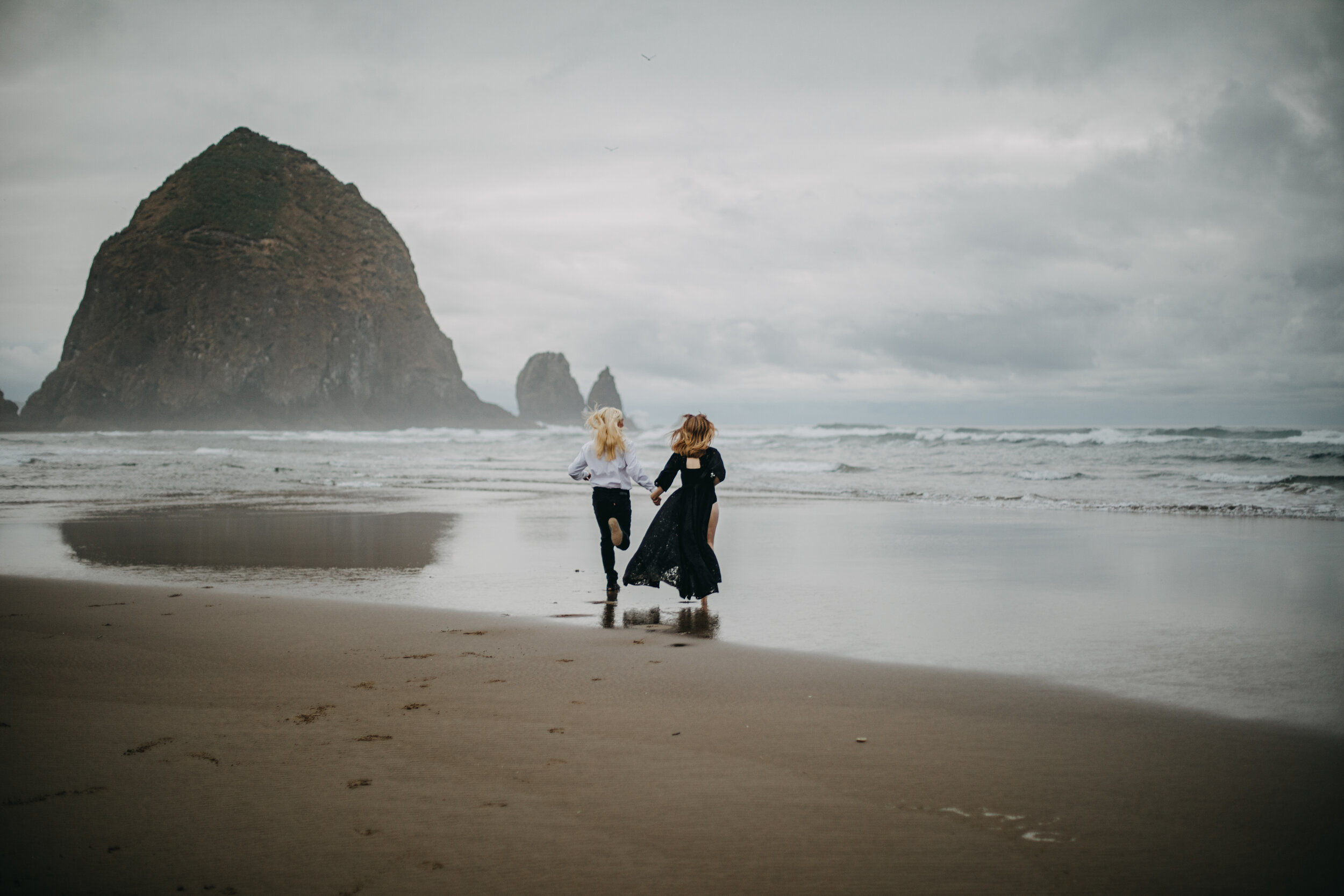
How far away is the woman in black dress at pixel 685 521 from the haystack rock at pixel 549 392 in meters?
141

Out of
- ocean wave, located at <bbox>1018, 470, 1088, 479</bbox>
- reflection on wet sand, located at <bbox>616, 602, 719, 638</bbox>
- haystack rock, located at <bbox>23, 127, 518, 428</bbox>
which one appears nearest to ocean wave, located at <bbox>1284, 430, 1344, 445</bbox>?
ocean wave, located at <bbox>1018, 470, 1088, 479</bbox>

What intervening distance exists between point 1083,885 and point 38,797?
11.8 feet

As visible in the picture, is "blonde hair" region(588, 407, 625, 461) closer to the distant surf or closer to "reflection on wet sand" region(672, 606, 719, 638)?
"reflection on wet sand" region(672, 606, 719, 638)

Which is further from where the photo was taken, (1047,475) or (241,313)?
(241,313)

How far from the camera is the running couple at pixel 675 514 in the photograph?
724 centimetres

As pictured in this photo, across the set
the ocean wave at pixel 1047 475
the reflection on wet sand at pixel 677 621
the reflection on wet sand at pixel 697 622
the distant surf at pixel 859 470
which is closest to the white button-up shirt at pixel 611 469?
the reflection on wet sand at pixel 677 621

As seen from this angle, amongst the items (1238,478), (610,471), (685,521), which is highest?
(610,471)

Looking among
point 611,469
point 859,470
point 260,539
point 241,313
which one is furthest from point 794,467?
point 241,313

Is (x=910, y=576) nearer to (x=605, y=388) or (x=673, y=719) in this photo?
(x=673, y=719)

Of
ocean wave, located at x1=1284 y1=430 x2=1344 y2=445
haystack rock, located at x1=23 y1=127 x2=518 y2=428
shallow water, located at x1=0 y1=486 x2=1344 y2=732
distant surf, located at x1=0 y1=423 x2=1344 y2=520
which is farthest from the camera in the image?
haystack rock, located at x1=23 y1=127 x2=518 y2=428

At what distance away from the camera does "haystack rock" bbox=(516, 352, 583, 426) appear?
489ft

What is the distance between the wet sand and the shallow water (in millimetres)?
823

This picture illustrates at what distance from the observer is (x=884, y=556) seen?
31.7ft

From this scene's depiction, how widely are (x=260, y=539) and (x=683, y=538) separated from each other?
6.86m
